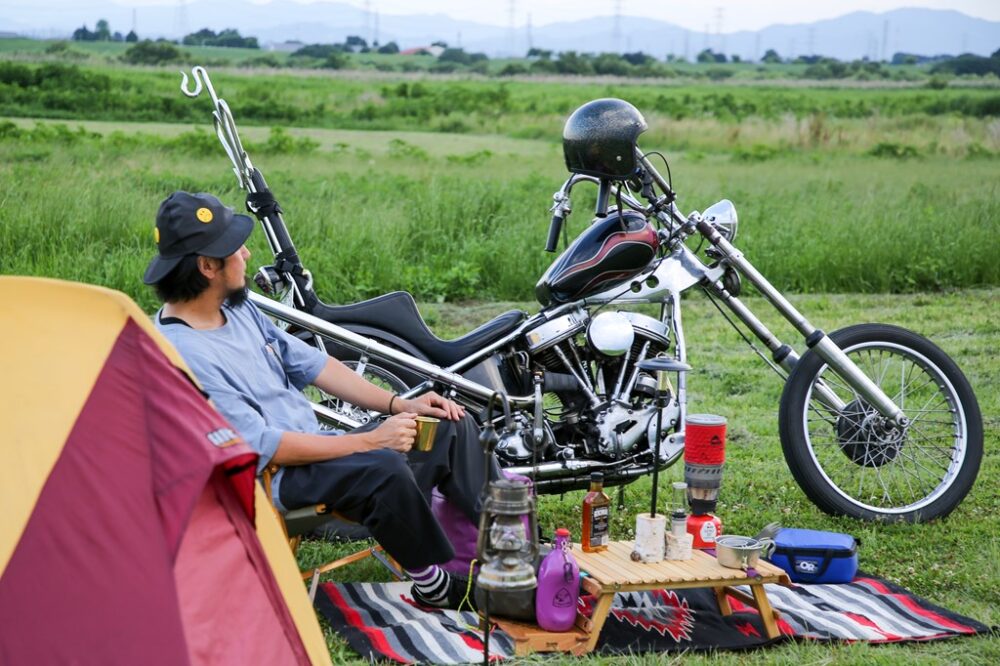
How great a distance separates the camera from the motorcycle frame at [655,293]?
410 centimetres

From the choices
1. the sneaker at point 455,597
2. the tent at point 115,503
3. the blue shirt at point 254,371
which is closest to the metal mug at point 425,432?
the blue shirt at point 254,371

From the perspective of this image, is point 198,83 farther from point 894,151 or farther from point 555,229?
point 894,151

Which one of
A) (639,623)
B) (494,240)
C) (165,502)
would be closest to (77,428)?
(165,502)

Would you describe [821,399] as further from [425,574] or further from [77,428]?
[77,428]

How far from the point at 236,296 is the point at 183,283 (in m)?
0.17

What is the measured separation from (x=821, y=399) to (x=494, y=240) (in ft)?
16.3

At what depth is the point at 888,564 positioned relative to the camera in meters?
4.07

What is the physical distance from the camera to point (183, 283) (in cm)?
333

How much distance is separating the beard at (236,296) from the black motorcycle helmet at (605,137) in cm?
130

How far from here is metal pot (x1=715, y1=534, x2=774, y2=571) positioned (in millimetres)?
3412

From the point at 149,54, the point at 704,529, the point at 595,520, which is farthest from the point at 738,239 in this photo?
the point at 149,54

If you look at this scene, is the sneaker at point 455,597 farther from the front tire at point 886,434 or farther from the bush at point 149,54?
the bush at point 149,54

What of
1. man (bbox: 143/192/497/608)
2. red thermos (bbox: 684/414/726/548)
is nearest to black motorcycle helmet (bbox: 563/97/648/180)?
red thermos (bbox: 684/414/726/548)

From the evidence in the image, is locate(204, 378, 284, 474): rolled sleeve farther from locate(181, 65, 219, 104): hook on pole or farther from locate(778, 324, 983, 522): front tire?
locate(778, 324, 983, 522): front tire
